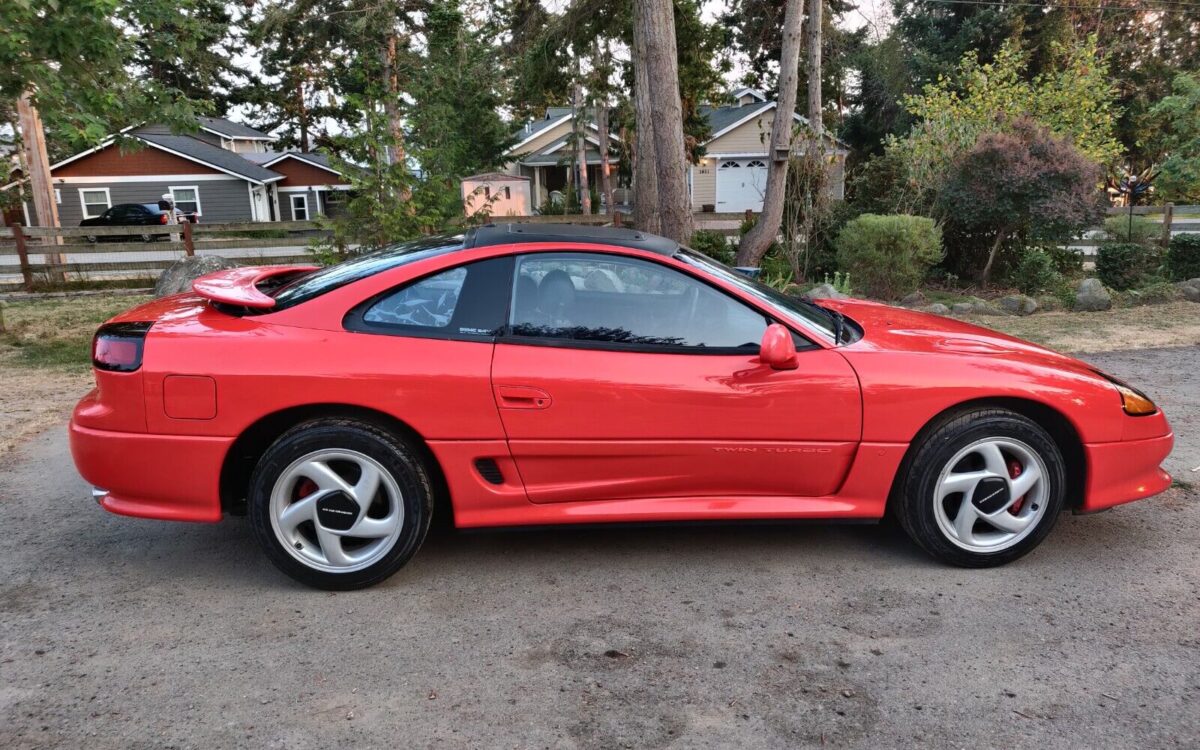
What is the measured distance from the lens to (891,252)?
11570mm

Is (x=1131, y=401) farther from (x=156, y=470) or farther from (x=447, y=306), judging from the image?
(x=156, y=470)

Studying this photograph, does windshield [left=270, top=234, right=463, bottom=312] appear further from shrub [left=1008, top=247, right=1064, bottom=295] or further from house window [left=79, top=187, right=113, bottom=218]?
house window [left=79, top=187, right=113, bottom=218]

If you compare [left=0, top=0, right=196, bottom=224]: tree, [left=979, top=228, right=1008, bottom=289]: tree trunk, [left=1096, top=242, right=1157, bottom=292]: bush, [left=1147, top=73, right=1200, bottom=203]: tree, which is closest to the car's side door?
[left=0, top=0, right=196, bottom=224]: tree

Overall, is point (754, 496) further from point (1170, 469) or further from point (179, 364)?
point (1170, 469)

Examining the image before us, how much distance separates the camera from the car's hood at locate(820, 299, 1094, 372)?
→ 3.68m

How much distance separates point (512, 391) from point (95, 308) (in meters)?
12.0

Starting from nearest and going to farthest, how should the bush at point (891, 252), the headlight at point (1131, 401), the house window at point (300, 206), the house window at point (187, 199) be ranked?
the headlight at point (1131, 401)
the bush at point (891, 252)
the house window at point (187, 199)
the house window at point (300, 206)

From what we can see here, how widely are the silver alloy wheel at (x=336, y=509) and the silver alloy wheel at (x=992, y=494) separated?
233cm

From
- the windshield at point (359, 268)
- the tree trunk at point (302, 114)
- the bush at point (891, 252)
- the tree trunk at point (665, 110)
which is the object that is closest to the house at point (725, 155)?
the tree trunk at point (302, 114)

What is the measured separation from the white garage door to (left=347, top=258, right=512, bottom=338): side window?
1338 inches

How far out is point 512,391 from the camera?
3.38 m

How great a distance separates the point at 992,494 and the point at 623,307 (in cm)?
177

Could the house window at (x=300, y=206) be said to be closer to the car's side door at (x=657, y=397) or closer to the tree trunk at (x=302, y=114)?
the tree trunk at (x=302, y=114)

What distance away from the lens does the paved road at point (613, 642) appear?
2.60m
